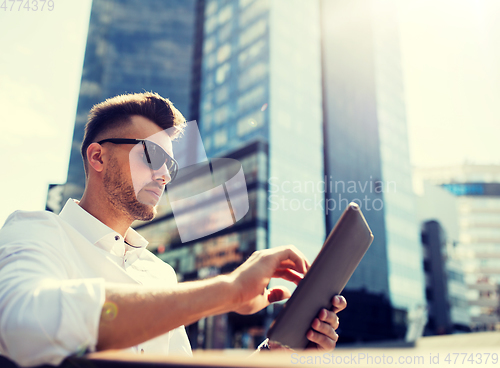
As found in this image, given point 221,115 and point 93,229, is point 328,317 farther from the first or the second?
point 221,115

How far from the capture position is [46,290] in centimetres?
70

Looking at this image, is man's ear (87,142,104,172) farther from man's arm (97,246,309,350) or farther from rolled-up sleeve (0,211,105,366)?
man's arm (97,246,309,350)

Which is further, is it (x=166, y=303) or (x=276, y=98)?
(x=276, y=98)

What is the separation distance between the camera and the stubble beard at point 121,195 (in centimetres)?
149

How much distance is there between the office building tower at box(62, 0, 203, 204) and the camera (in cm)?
4209

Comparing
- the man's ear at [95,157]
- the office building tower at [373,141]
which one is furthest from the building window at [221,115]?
the man's ear at [95,157]

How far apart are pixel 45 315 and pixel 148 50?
48.6 m

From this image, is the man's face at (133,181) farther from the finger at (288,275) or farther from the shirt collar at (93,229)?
the finger at (288,275)

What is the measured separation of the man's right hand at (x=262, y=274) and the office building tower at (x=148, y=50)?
42.2 metres

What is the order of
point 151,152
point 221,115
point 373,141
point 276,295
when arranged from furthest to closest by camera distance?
point 373,141 < point 221,115 < point 151,152 < point 276,295

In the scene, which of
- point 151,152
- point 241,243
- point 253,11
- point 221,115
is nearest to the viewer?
point 151,152

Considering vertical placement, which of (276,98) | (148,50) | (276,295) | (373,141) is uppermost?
(148,50)

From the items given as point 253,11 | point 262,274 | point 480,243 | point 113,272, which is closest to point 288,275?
point 262,274

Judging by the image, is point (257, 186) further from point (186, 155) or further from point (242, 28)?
point (186, 155)
